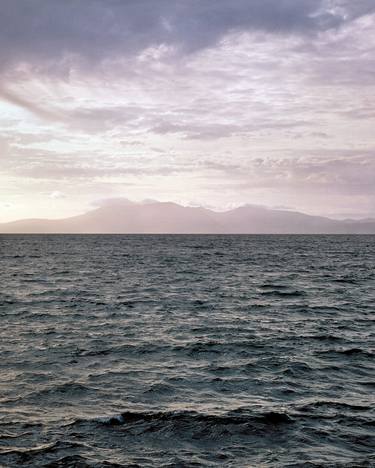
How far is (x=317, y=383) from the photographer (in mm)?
17453

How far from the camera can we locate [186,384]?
1714cm

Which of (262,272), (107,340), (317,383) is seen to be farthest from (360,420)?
(262,272)

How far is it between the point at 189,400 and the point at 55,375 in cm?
548

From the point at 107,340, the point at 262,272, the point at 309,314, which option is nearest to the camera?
the point at 107,340

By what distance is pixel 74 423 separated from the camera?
13352 mm

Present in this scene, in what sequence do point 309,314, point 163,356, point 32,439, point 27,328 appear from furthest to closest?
point 309,314 < point 27,328 < point 163,356 < point 32,439

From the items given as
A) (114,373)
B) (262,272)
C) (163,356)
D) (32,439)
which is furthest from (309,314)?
(262,272)

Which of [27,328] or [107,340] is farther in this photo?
[27,328]

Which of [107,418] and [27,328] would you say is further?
[27,328]

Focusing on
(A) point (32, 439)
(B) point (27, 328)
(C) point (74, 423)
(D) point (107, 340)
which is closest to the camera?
(A) point (32, 439)

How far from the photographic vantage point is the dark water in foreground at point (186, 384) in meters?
12.0

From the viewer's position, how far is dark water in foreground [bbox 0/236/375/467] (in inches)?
472

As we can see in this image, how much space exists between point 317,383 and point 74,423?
8.73 meters

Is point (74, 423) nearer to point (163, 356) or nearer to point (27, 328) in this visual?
point (163, 356)
